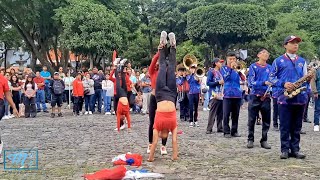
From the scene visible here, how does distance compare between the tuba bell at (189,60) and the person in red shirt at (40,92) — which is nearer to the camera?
the tuba bell at (189,60)

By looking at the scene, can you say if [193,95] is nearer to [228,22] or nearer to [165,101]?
[165,101]

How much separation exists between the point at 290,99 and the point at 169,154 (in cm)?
249

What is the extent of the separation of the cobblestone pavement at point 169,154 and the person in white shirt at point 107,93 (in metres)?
5.47

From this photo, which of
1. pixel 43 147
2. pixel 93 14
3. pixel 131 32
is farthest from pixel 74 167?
pixel 131 32

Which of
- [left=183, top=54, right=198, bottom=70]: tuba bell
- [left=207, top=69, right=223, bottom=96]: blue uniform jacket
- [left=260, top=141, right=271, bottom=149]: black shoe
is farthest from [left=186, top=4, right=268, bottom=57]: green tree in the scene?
[left=260, top=141, right=271, bottom=149]: black shoe

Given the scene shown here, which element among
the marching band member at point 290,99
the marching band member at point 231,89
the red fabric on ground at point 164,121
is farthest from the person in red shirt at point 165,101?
the marching band member at point 231,89

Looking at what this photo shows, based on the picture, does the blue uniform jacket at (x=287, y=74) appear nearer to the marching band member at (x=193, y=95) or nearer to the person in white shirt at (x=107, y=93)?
the marching band member at (x=193, y=95)

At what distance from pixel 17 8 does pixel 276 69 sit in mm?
25465

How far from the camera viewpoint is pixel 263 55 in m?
9.91

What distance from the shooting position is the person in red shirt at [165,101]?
8.34 meters

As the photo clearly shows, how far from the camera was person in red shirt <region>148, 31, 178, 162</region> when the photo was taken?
8344 mm
